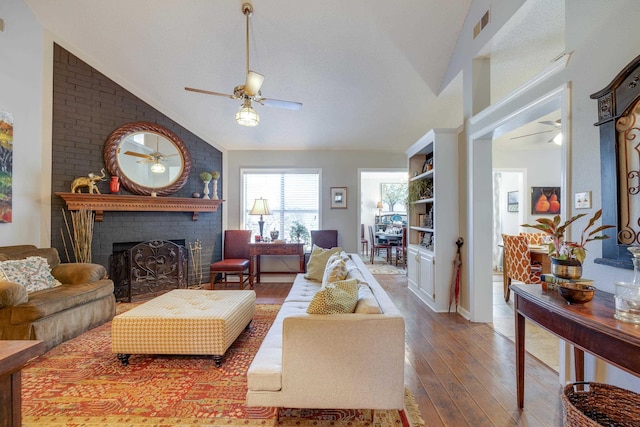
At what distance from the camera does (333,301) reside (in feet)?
5.43

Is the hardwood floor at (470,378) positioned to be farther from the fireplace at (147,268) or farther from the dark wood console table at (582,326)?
the fireplace at (147,268)

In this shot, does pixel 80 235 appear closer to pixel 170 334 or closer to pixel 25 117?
pixel 25 117

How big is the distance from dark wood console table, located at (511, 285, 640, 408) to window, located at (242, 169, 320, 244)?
13.9 ft

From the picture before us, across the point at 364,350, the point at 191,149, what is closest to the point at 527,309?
the point at 364,350

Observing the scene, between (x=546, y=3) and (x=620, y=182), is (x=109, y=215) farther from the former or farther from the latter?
(x=546, y=3)

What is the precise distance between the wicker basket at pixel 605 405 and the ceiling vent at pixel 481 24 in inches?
128

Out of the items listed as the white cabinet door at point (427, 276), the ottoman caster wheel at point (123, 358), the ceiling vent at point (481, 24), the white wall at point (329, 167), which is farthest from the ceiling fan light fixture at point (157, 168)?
the ceiling vent at point (481, 24)

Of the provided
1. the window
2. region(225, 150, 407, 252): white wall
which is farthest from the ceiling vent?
the window

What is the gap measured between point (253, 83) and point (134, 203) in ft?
9.17

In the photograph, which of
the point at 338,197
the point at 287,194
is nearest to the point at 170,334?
the point at 287,194

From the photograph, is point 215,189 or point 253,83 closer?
point 253,83

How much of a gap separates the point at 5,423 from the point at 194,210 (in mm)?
3920

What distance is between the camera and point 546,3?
2357mm

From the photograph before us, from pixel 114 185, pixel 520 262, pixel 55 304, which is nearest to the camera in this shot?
pixel 55 304
